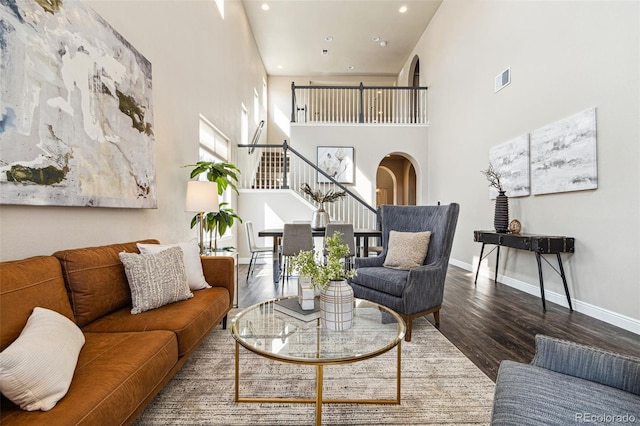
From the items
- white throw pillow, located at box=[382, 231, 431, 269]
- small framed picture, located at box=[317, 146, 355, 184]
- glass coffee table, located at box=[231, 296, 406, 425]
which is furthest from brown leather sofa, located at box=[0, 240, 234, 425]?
small framed picture, located at box=[317, 146, 355, 184]

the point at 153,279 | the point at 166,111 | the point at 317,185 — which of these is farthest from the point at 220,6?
the point at 153,279

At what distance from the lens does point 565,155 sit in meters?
3.29

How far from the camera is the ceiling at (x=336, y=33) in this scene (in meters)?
6.60

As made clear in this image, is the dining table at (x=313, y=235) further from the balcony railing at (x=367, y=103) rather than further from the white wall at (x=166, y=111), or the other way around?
the balcony railing at (x=367, y=103)

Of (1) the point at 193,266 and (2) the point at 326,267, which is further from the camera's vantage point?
(1) the point at 193,266

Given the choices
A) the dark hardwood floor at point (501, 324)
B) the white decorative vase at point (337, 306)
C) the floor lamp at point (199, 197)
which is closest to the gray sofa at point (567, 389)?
the white decorative vase at point (337, 306)

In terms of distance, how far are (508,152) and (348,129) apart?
3.91 m

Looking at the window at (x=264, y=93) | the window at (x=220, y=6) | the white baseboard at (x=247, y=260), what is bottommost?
the white baseboard at (x=247, y=260)

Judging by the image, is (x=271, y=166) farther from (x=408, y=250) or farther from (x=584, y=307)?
(x=584, y=307)

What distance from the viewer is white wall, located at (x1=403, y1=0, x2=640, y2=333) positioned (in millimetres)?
2689

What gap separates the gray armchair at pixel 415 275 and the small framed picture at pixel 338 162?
4034 mm

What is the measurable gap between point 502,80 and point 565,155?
5.61ft

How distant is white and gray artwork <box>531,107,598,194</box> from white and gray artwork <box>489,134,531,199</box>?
0.34 ft

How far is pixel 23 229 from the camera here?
5.55ft
